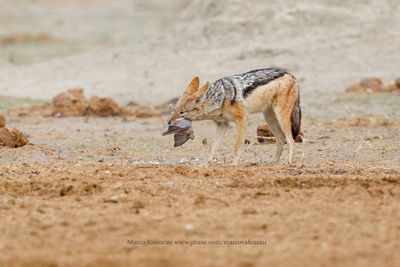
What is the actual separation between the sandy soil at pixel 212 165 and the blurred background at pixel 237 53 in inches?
1.6

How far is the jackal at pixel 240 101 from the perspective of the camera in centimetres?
1103

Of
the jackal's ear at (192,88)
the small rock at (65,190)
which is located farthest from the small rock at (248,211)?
the jackal's ear at (192,88)

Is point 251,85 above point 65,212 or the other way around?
above

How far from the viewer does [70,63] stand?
24.2 metres

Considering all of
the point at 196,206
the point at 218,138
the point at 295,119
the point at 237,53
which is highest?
the point at 237,53

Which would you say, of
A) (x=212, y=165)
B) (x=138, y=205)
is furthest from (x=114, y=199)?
(x=212, y=165)

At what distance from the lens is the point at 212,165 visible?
11.0m

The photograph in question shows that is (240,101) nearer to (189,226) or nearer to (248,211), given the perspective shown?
(248,211)

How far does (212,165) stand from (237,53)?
12.0 meters

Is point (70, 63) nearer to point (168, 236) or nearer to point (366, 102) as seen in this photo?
point (366, 102)

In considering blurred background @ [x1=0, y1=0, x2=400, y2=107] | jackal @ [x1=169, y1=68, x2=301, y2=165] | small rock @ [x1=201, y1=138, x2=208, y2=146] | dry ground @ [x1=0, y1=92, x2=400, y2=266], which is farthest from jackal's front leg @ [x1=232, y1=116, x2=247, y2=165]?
blurred background @ [x1=0, y1=0, x2=400, y2=107]

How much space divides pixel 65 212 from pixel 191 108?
3.21 metres

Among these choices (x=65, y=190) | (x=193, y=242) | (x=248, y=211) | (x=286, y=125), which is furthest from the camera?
(x=286, y=125)

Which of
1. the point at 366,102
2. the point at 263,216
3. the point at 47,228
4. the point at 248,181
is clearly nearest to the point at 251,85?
the point at 248,181
